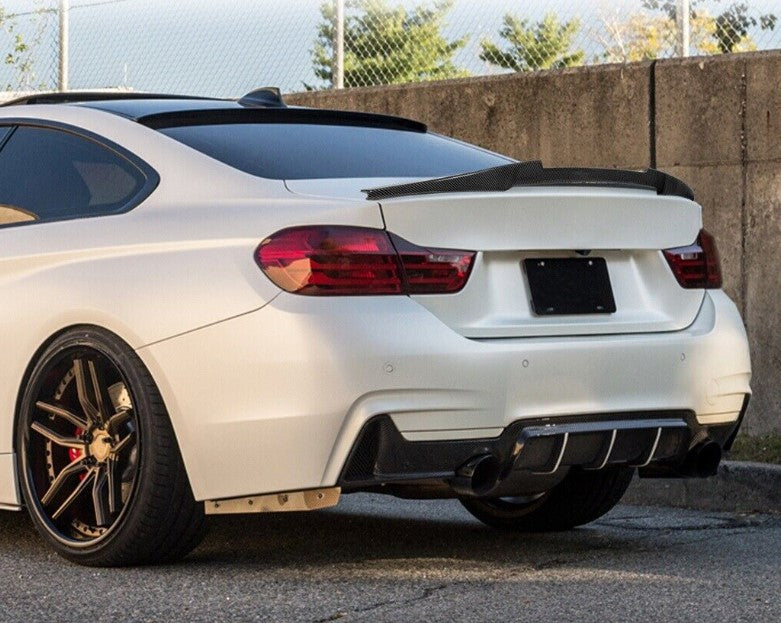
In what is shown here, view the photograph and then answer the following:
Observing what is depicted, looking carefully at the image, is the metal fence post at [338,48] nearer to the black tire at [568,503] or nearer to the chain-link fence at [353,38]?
the chain-link fence at [353,38]

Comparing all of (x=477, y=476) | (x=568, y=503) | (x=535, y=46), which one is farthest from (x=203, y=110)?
(x=535, y=46)

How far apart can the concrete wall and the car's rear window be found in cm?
312

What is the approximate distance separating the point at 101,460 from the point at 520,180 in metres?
1.56

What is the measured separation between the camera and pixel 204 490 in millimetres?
4730

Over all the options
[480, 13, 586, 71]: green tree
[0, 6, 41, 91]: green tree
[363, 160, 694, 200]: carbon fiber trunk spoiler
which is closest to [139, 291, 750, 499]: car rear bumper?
[363, 160, 694, 200]: carbon fiber trunk spoiler

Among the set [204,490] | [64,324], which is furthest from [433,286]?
Answer: [64,324]

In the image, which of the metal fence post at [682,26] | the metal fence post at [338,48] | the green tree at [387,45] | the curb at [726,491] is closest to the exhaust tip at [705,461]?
the curb at [726,491]

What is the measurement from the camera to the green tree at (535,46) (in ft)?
31.6

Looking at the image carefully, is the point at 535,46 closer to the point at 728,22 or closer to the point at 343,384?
the point at 728,22

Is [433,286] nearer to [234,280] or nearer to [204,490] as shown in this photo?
[234,280]

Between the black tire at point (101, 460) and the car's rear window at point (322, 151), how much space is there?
2.32 feet

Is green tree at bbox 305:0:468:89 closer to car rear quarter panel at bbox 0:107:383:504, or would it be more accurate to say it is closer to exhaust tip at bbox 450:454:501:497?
car rear quarter panel at bbox 0:107:383:504

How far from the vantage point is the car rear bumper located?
4.51 meters

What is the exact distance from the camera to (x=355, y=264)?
180 inches
